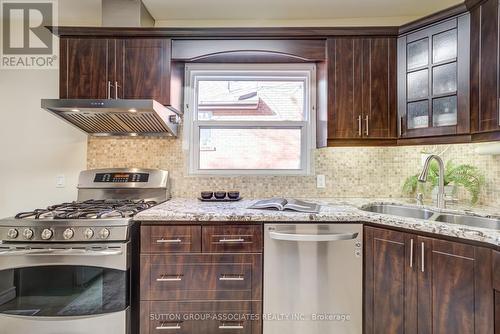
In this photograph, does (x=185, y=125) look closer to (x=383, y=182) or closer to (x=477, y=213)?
(x=383, y=182)

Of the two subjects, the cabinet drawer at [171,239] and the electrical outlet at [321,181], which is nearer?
the cabinet drawer at [171,239]

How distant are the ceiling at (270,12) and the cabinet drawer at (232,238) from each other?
1.84 meters

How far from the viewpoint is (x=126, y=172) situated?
224 centimetres

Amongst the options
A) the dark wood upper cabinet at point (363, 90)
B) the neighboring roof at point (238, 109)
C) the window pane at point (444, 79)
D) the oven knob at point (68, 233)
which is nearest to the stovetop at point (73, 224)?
the oven knob at point (68, 233)

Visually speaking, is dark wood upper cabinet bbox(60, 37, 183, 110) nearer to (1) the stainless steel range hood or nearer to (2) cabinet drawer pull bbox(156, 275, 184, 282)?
(1) the stainless steel range hood

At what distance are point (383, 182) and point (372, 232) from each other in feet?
3.05

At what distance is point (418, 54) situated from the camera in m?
1.89

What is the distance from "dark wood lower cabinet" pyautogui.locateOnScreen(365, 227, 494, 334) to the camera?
3.88 feet

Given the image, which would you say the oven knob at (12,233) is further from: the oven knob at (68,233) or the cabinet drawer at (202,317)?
the cabinet drawer at (202,317)

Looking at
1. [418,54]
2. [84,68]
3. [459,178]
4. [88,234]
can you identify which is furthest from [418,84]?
[84,68]

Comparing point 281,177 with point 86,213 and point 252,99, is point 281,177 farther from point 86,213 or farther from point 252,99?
point 86,213

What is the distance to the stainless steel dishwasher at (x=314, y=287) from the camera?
1588 millimetres

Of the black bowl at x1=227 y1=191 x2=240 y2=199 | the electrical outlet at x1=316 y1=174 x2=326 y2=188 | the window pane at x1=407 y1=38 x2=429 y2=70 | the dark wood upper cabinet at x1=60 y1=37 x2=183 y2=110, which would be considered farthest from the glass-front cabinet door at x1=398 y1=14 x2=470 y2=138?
the dark wood upper cabinet at x1=60 y1=37 x2=183 y2=110

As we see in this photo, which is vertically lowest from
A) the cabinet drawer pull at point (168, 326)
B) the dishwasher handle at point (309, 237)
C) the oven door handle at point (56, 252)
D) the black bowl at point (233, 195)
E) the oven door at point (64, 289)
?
the cabinet drawer pull at point (168, 326)
